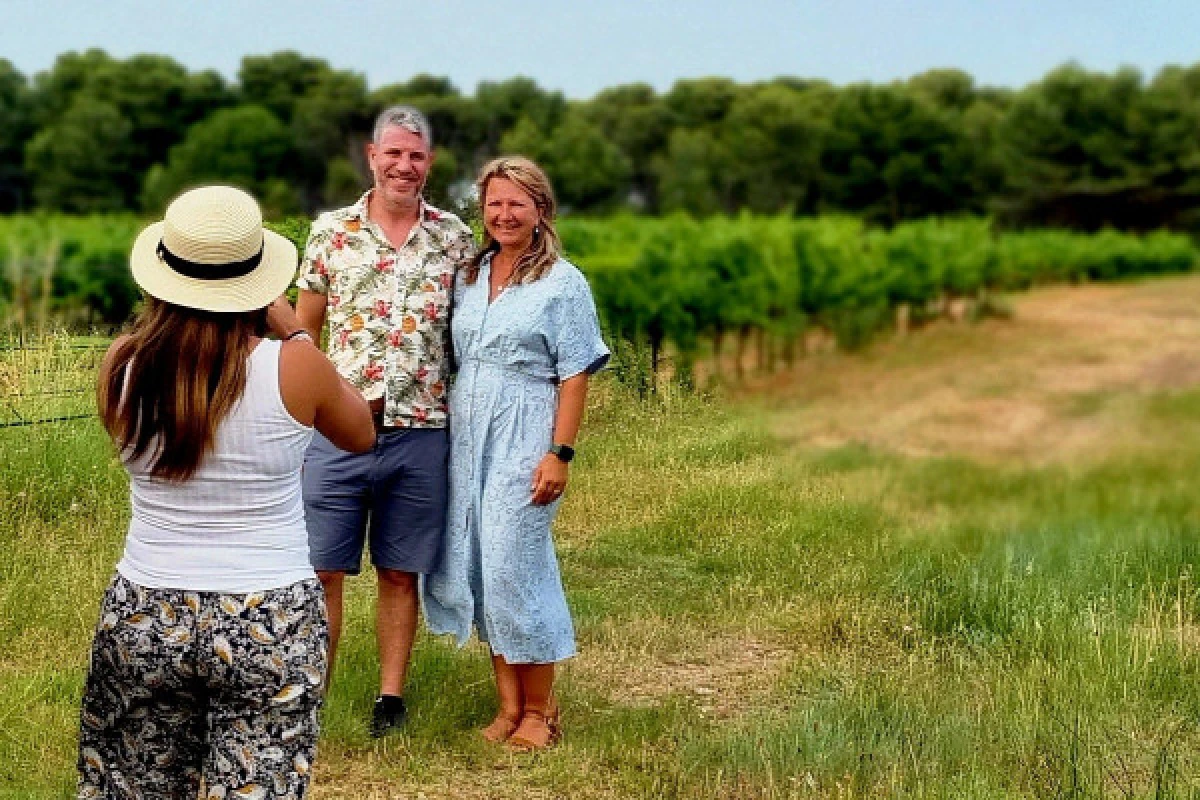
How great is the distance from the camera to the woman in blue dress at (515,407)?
3.17m

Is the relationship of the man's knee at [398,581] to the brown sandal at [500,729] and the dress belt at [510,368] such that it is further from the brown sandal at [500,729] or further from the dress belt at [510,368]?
the dress belt at [510,368]

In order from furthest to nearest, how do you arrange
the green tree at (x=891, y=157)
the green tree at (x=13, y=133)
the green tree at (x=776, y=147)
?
1. the green tree at (x=13, y=133)
2. the green tree at (x=776, y=147)
3. the green tree at (x=891, y=157)

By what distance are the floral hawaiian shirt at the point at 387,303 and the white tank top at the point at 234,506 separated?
1150 millimetres

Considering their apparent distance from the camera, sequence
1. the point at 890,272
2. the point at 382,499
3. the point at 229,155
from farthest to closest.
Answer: the point at 229,155 < the point at 382,499 < the point at 890,272

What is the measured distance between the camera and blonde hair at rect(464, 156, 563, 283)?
3.15 m

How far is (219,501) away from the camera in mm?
2016

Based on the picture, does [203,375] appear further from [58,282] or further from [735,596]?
[58,282]

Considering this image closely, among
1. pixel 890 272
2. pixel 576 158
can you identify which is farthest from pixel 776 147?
pixel 576 158

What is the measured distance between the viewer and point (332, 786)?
3273mm

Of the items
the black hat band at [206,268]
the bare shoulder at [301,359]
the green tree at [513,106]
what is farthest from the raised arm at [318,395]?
the green tree at [513,106]

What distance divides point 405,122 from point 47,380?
3935 mm

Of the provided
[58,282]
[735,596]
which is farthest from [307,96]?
[735,596]

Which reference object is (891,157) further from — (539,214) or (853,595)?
(853,595)

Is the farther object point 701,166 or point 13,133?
point 13,133
